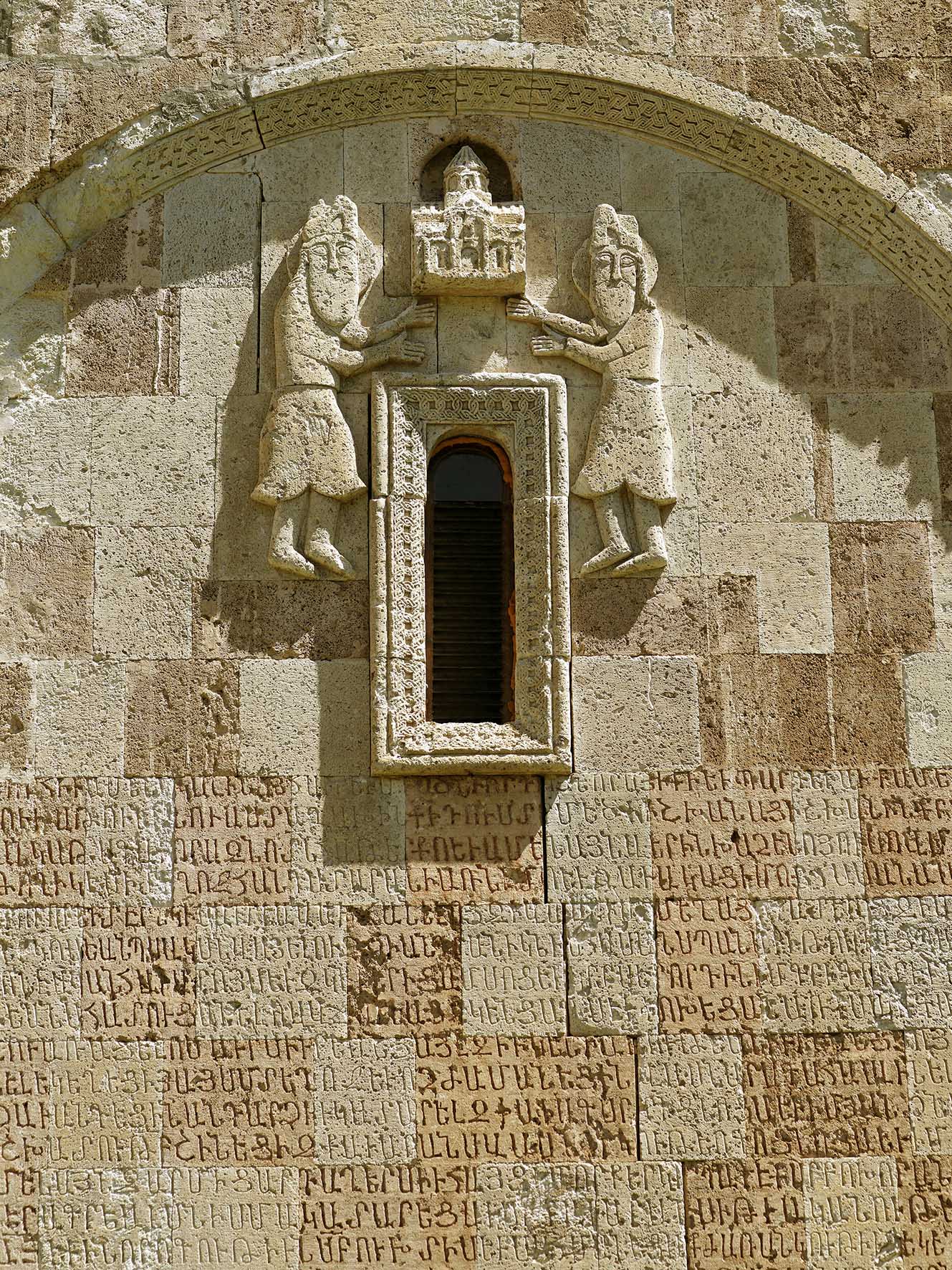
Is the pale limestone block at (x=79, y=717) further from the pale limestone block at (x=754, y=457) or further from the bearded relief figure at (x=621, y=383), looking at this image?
the pale limestone block at (x=754, y=457)

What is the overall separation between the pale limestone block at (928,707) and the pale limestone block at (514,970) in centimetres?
159

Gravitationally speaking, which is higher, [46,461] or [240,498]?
[46,461]

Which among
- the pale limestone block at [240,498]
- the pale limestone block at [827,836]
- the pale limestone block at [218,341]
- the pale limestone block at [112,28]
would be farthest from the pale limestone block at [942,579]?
the pale limestone block at [112,28]

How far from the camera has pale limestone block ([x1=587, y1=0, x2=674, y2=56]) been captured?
7602 mm

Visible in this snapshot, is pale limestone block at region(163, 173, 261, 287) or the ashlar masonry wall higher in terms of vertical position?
pale limestone block at region(163, 173, 261, 287)

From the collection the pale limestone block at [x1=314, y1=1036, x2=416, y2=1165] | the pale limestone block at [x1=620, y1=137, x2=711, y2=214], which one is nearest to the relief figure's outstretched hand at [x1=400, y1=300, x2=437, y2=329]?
the pale limestone block at [x1=620, y1=137, x2=711, y2=214]

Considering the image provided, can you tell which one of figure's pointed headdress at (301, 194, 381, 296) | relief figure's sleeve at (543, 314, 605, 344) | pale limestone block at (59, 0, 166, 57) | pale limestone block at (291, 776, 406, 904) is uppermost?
pale limestone block at (59, 0, 166, 57)

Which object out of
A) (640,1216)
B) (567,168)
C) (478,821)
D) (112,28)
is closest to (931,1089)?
(640,1216)

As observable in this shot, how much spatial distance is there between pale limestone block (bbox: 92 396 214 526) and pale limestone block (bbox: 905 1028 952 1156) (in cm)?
348

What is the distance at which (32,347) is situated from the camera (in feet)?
24.0

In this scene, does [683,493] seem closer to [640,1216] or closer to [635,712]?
[635,712]

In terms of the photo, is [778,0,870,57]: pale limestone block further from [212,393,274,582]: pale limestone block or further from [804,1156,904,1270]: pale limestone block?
[804,1156,904,1270]: pale limestone block

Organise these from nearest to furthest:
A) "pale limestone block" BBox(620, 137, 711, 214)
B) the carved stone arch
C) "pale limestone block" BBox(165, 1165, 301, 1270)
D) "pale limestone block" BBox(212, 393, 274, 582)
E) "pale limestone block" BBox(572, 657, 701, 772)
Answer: "pale limestone block" BBox(165, 1165, 301, 1270) < "pale limestone block" BBox(572, 657, 701, 772) < "pale limestone block" BBox(212, 393, 274, 582) < the carved stone arch < "pale limestone block" BBox(620, 137, 711, 214)

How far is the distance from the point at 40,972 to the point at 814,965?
2968 mm
